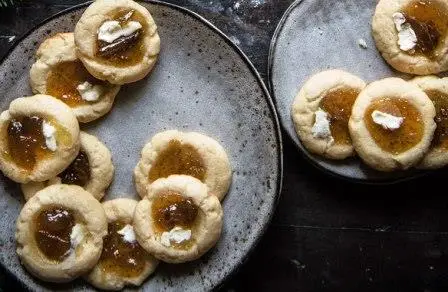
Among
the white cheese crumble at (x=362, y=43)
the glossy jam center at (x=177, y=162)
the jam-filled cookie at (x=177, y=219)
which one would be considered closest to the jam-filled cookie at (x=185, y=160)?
the glossy jam center at (x=177, y=162)

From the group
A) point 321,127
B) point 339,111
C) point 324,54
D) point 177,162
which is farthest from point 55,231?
point 324,54

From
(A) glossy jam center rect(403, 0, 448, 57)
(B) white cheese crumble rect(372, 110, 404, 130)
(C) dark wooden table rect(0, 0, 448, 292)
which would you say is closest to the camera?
(B) white cheese crumble rect(372, 110, 404, 130)

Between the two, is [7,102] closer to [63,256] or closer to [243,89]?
[63,256]

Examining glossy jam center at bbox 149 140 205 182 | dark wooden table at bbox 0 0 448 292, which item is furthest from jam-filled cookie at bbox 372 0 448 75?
glossy jam center at bbox 149 140 205 182

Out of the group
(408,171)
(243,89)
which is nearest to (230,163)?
(243,89)

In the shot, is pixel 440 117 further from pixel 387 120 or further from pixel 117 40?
pixel 117 40

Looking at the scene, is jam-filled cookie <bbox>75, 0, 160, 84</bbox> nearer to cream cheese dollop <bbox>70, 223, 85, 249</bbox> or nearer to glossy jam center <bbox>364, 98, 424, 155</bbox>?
cream cheese dollop <bbox>70, 223, 85, 249</bbox>

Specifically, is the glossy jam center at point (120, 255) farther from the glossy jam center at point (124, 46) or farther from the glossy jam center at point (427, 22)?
the glossy jam center at point (427, 22)
